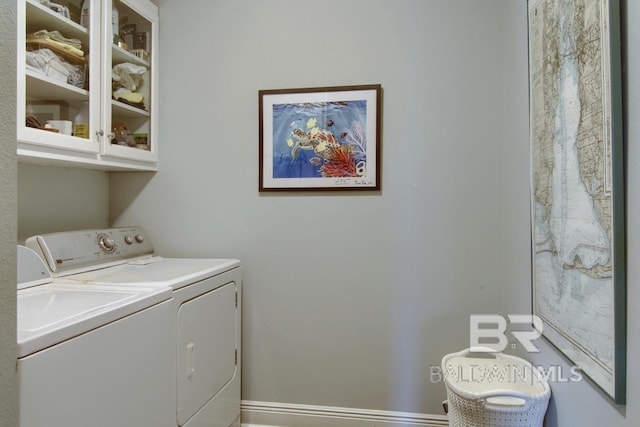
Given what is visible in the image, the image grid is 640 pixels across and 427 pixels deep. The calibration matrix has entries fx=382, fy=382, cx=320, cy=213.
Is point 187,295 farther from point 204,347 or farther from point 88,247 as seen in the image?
point 88,247

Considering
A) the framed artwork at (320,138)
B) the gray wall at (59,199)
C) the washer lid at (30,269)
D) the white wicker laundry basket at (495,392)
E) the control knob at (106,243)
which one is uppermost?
the framed artwork at (320,138)

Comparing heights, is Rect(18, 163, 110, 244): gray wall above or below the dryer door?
above

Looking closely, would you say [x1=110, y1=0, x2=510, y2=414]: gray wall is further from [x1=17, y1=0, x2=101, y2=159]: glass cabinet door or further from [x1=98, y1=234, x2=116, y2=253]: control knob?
[x1=17, y1=0, x2=101, y2=159]: glass cabinet door

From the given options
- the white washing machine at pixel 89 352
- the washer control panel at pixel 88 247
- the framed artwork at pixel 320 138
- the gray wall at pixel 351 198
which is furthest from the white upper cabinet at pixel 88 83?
the framed artwork at pixel 320 138

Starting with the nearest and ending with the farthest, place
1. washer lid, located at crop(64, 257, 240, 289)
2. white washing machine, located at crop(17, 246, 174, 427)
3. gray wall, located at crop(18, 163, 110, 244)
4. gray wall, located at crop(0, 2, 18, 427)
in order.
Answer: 1. gray wall, located at crop(0, 2, 18, 427)
2. white washing machine, located at crop(17, 246, 174, 427)
3. washer lid, located at crop(64, 257, 240, 289)
4. gray wall, located at crop(18, 163, 110, 244)

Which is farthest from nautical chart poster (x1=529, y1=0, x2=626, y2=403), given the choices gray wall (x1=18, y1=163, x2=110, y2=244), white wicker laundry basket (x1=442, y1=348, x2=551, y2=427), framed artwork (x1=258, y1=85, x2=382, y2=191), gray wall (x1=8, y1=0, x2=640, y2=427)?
gray wall (x1=18, y1=163, x2=110, y2=244)

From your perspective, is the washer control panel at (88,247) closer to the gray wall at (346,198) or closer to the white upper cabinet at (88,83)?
the gray wall at (346,198)

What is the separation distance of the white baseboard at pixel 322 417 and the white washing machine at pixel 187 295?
4.5 inches

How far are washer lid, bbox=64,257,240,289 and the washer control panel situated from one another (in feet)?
0.16

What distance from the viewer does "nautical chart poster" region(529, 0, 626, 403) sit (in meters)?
0.88

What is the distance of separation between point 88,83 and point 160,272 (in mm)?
880

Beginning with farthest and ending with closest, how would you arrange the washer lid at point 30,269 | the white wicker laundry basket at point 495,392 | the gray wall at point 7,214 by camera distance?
the washer lid at point 30,269 → the white wicker laundry basket at point 495,392 → the gray wall at point 7,214

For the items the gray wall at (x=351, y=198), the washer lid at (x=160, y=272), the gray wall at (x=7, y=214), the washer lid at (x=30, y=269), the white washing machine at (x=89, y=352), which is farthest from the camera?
the gray wall at (x=351, y=198)

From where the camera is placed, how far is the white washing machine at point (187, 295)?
4.79ft
